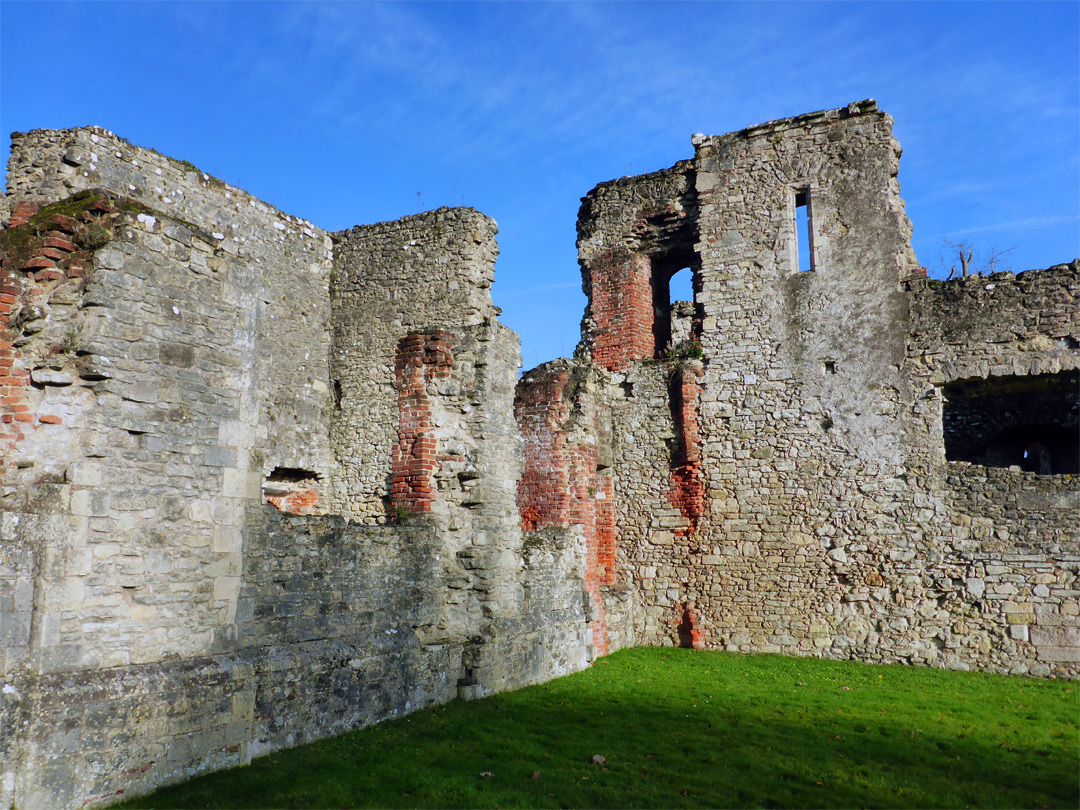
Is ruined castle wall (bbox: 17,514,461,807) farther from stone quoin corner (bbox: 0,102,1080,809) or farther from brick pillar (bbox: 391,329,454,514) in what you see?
brick pillar (bbox: 391,329,454,514)

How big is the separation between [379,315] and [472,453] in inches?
230

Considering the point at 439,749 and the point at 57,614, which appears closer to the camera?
the point at 57,614

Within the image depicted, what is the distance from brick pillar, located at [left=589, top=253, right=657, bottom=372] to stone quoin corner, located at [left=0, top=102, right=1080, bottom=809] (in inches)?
1.9

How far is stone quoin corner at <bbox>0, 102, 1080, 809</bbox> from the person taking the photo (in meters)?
5.36

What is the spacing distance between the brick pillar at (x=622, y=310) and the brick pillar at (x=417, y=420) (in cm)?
491

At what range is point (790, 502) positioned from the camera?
1205cm

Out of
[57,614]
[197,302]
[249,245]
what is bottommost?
[57,614]

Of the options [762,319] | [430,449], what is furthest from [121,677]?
[762,319]

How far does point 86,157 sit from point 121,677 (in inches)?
317

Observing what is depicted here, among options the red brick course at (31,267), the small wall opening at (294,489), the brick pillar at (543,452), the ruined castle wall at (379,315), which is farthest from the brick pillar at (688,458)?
the red brick course at (31,267)

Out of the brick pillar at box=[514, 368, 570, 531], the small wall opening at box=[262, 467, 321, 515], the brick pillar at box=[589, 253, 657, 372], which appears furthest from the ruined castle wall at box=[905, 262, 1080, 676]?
the small wall opening at box=[262, 467, 321, 515]

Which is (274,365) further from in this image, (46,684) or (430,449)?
(46,684)

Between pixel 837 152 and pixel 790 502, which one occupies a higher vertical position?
pixel 837 152

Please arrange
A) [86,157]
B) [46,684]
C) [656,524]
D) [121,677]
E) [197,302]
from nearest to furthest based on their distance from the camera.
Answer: [46,684] → [121,677] → [197,302] → [86,157] → [656,524]
